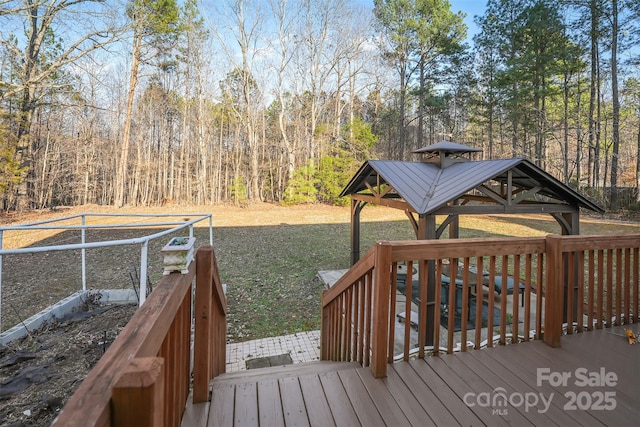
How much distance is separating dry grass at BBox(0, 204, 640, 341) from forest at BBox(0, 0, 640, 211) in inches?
204

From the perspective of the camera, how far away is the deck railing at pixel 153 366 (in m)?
0.71

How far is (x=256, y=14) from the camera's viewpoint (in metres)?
17.2

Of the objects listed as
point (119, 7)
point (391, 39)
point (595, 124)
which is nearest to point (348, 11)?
point (391, 39)

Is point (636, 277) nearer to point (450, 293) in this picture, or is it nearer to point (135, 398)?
point (450, 293)

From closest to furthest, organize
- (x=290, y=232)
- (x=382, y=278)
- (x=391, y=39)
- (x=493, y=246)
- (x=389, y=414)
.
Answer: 1. (x=389, y=414)
2. (x=382, y=278)
3. (x=493, y=246)
4. (x=290, y=232)
5. (x=391, y=39)

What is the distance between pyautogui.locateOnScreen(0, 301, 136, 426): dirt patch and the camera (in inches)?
95.0

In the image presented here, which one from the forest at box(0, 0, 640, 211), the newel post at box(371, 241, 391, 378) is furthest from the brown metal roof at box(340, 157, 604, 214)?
the forest at box(0, 0, 640, 211)

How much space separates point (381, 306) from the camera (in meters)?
2.00

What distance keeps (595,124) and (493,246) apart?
19.0 meters

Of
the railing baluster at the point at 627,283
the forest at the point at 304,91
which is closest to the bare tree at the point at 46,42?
the forest at the point at 304,91

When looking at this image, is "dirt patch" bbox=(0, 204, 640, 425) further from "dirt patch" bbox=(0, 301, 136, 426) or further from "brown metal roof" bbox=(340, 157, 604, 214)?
"brown metal roof" bbox=(340, 157, 604, 214)

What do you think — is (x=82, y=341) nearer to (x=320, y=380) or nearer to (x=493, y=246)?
(x=320, y=380)

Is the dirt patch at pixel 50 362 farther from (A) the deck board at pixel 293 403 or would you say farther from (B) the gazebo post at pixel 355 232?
(B) the gazebo post at pixel 355 232

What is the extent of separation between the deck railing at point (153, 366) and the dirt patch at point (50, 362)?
1579 millimetres
